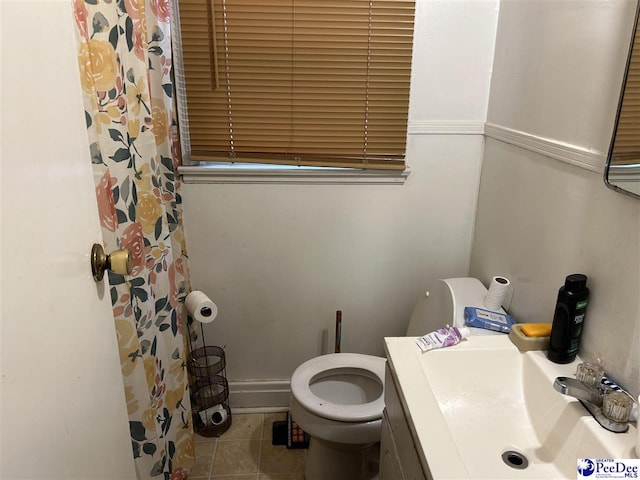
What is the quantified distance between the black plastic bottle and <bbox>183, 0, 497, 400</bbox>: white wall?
82 centimetres

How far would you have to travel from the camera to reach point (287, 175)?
71.9 inches

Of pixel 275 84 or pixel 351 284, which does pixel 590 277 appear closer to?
pixel 351 284

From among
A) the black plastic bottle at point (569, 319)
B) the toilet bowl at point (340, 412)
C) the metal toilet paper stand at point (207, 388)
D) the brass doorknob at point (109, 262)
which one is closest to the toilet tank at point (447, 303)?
the toilet bowl at point (340, 412)

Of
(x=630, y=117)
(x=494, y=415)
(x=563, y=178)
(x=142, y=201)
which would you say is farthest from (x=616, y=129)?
(x=142, y=201)

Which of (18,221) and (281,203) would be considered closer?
(18,221)

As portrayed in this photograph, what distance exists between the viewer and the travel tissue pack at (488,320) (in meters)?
1.34

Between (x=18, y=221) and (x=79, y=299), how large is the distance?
8.6 inches

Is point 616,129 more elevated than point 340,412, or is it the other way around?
point 616,129

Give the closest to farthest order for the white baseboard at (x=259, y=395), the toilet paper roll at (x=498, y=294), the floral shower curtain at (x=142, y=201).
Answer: the floral shower curtain at (x=142, y=201) < the toilet paper roll at (x=498, y=294) < the white baseboard at (x=259, y=395)

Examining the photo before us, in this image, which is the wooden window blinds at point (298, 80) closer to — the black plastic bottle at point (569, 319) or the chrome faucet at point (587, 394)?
the black plastic bottle at point (569, 319)

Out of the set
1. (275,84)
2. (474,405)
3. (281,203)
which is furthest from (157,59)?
(474,405)

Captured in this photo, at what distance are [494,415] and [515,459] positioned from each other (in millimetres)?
112

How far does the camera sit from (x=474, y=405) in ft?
3.70

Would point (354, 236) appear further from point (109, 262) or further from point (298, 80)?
point (109, 262)
